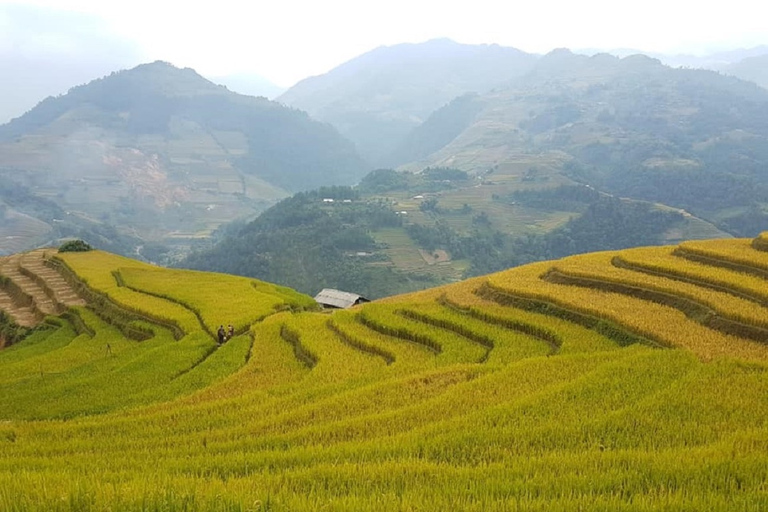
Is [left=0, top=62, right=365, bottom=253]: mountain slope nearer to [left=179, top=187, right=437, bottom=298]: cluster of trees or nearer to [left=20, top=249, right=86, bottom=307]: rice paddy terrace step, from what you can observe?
[left=179, top=187, right=437, bottom=298]: cluster of trees

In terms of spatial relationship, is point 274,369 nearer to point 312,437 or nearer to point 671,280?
point 312,437

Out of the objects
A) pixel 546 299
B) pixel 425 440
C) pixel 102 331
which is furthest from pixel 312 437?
pixel 102 331

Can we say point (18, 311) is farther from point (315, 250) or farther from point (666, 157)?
point (666, 157)

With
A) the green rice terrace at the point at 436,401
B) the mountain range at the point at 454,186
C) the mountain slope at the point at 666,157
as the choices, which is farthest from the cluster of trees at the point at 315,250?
the green rice terrace at the point at 436,401

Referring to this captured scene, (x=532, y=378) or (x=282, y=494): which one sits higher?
(x=282, y=494)

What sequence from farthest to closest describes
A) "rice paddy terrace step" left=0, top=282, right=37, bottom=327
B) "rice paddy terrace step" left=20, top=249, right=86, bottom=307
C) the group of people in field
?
"rice paddy terrace step" left=20, top=249, right=86, bottom=307
"rice paddy terrace step" left=0, top=282, right=37, bottom=327
the group of people in field

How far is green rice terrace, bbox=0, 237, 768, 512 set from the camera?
5.30m

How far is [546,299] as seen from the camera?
1571 cm

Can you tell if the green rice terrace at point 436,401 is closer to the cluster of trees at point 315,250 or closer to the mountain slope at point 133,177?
the cluster of trees at point 315,250

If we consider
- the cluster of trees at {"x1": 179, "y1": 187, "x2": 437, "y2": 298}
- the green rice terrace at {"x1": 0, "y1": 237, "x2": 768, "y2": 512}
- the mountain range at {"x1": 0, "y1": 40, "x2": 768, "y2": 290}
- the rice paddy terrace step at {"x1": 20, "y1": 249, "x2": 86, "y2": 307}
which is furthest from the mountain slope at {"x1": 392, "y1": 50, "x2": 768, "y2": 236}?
the rice paddy terrace step at {"x1": 20, "y1": 249, "x2": 86, "y2": 307}

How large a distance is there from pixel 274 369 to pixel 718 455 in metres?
9.91

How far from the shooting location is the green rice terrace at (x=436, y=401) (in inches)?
209

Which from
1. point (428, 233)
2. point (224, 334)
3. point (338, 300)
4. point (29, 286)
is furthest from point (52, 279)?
point (428, 233)

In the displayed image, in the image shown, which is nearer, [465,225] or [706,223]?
[706,223]
